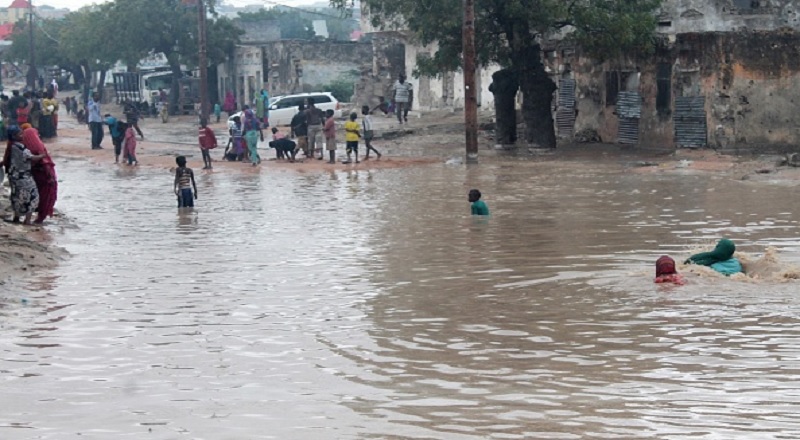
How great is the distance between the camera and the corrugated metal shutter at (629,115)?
106 ft

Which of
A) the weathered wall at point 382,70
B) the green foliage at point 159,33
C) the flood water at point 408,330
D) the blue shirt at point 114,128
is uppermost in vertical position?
the green foliage at point 159,33

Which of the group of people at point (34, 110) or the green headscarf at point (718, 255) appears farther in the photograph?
the group of people at point (34, 110)

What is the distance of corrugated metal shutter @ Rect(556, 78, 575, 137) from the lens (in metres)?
34.8

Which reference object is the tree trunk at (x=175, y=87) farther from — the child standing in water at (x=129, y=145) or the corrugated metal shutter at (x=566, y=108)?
the corrugated metal shutter at (x=566, y=108)

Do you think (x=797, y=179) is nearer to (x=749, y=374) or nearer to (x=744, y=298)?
(x=744, y=298)

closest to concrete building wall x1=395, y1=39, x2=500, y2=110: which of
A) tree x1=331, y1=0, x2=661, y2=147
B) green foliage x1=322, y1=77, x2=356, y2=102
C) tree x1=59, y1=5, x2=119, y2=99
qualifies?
green foliage x1=322, y1=77, x2=356, y2=102

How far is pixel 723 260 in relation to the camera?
45.3ft

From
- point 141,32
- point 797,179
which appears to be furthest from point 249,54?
point 797,179

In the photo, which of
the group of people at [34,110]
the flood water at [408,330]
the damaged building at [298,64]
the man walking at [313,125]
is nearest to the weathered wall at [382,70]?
the damaged building at [298,64]

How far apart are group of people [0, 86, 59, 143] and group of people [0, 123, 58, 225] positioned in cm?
1598

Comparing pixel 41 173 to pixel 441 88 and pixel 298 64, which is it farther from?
pixel 298 64

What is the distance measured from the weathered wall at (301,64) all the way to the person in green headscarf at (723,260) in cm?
4558

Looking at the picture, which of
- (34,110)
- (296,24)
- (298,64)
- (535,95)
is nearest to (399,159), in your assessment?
(535,95)

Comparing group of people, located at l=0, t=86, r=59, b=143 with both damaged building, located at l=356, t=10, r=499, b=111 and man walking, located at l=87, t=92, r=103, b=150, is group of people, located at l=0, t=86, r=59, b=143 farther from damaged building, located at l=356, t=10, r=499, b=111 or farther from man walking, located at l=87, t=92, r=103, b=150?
damaged building, located at l=356, t=10, r=499, b=111
